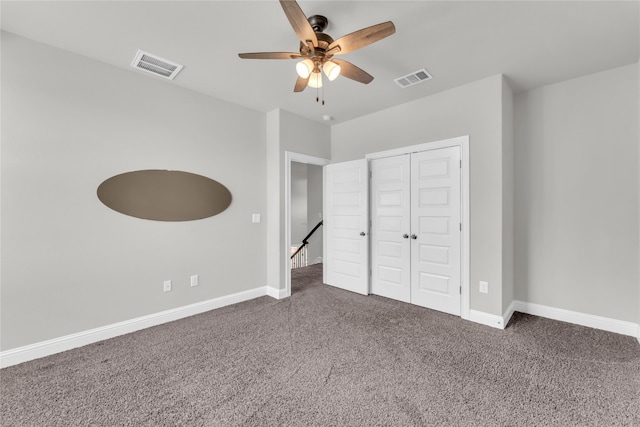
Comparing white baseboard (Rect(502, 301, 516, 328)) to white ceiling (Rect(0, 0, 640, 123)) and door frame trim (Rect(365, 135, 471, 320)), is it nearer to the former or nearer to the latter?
door frame trim (Rect(365, 135, 471, 320))

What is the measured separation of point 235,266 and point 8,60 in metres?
2.87

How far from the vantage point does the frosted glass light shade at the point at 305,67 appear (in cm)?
200

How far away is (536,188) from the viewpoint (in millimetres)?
3262

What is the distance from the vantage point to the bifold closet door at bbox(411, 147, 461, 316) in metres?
3.25

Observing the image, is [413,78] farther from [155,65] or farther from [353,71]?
[155,65]

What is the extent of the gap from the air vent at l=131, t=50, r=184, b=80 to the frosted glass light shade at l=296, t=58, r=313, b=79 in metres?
1.51

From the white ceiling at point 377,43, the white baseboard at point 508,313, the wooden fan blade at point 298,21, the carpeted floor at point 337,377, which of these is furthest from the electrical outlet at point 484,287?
the wooden fan blade at point 298,21

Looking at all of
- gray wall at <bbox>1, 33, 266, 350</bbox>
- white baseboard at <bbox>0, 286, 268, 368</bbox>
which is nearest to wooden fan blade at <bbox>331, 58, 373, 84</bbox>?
gray wall at <bbox>1, 33, 266, 350</bbox>

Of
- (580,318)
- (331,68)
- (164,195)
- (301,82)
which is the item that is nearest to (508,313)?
(580,318)

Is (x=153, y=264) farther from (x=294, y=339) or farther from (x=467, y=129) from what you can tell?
(x=467, y=129)

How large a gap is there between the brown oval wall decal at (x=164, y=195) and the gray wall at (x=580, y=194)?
3.86m

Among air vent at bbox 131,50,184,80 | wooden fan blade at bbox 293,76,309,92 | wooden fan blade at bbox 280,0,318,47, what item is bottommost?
wooden fan blade at bbox 293,76,309,92

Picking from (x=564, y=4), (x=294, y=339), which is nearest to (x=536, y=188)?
(x=564, y=4)

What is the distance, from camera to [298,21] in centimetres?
168
